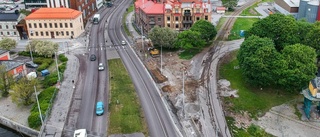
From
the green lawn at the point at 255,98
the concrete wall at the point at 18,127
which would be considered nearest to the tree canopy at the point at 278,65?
the green lawn at the point at 255,98

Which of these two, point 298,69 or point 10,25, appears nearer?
point 298,69

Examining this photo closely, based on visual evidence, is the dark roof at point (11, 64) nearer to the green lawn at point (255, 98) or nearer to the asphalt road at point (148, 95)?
the asphalt road at point (148, 95)

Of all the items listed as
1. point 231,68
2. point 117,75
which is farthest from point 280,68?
point 117,75

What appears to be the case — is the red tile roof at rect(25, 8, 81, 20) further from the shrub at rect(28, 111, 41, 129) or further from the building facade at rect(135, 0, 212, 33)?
the shrub at rect(28, 111, 41, 129)

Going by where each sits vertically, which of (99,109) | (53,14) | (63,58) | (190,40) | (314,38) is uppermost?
(53,14)

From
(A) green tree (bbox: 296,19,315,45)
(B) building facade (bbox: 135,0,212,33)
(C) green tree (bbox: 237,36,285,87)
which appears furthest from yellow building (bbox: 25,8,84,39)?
(A) green tree (bbox: 296,19,315,45)

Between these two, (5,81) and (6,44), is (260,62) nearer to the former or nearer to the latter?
(5,81)

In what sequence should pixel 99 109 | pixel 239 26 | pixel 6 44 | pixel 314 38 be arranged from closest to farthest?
pixel 99 109 < pixel 314 38 < pixel 6 44 < pixel 239 26

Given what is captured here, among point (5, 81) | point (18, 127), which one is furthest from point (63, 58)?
point (18, 127)
